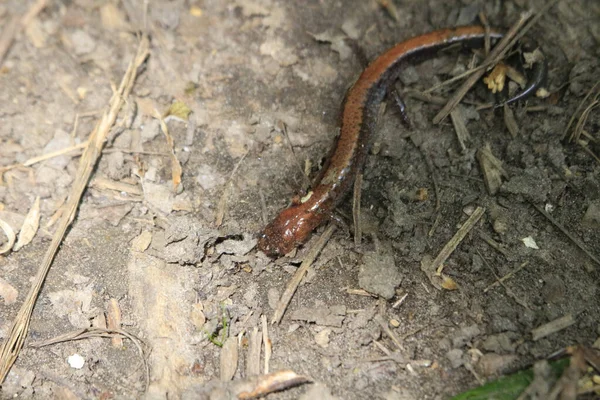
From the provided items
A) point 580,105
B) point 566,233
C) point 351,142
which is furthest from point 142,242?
point 580,105

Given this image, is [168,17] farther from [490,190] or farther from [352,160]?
[490,190]

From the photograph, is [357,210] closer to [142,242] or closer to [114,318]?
[142,242]

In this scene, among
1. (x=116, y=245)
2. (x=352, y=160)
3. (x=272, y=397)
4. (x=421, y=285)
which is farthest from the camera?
(x=352, y=160)

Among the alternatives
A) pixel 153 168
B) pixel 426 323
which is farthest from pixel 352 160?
pixel 153 168

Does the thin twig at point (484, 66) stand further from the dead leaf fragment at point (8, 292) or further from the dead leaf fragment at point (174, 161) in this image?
the dead leaf fragment at point (8, 292)

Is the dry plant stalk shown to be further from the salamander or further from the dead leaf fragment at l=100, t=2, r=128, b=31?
the salamander

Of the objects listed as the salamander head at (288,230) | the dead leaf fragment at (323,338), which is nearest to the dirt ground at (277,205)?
the dead leaf fragment at (323,338)

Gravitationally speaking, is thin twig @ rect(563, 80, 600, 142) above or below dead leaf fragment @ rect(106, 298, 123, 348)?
above

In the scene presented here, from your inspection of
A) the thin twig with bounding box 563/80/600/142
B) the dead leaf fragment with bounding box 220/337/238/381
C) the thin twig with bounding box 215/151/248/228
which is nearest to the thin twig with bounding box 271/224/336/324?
the dead leaf fragment with bounding box 220/337/238/381
